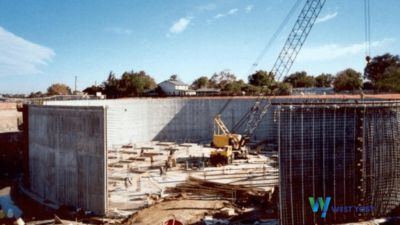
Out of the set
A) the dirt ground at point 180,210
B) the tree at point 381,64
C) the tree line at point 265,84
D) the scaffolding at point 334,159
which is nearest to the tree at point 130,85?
the tree line at point 265,84

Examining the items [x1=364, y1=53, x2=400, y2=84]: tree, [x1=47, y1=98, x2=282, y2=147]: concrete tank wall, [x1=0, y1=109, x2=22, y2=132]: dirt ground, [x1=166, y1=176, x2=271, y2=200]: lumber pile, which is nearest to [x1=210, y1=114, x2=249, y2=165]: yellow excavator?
[x1=166, y1=176, x2=271, y2=200]: lumber pile

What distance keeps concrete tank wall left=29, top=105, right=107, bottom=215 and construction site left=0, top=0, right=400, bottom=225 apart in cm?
7

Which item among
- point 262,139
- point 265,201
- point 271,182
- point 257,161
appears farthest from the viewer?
point 262,139

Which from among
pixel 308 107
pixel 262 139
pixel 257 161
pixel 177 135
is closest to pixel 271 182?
pixel 257 161

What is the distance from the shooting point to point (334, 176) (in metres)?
13.5

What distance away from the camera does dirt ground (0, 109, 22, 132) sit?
4459 cm

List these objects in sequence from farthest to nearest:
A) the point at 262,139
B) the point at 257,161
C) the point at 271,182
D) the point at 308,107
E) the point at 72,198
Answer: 1. the point at 262,139
2. the point at 257,161
3. the point at 271,182
4. the point at 72,198
5. the point at 308,107

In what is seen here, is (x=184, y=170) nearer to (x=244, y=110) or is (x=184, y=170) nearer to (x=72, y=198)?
(x=72, y=198)

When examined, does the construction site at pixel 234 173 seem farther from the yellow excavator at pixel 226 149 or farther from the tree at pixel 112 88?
the tree at pixel 112 88

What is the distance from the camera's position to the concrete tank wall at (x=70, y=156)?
17.8 m

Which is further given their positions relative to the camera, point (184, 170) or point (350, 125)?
point (184, 170)

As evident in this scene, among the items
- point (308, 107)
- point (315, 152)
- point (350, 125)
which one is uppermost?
point (308, 107)

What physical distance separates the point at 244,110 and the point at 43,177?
26231mm

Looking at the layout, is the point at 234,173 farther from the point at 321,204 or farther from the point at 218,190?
the point at 321,204
